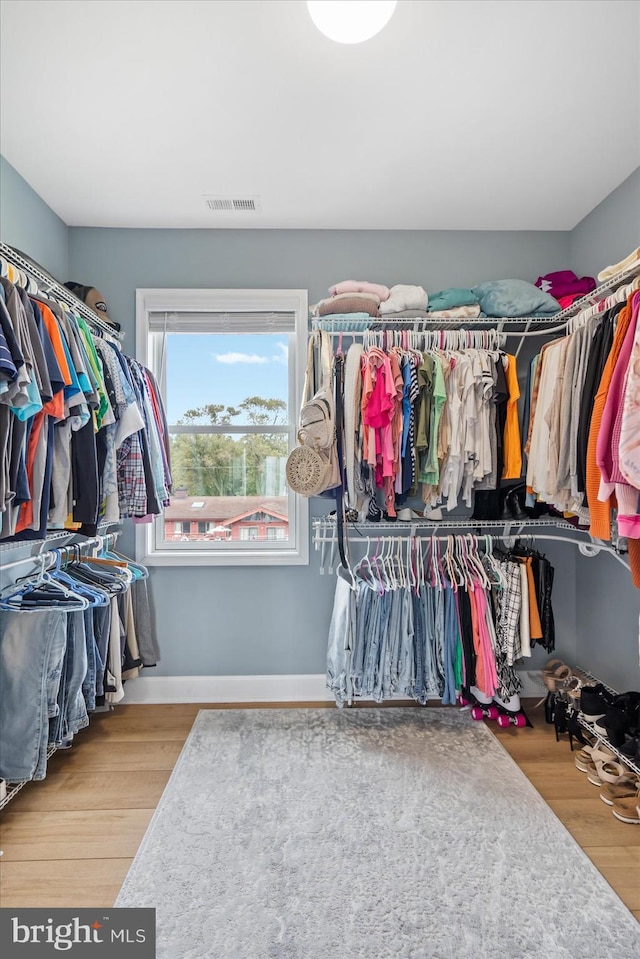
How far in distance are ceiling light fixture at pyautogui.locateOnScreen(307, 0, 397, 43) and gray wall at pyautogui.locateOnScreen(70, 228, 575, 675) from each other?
143cm

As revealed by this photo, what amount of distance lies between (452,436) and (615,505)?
77 cm

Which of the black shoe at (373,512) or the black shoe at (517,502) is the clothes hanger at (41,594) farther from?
the black shoe at (517,502)

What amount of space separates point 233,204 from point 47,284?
112cm

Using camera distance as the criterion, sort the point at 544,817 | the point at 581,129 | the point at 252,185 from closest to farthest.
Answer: the point at 544,817 → the point at 581,129 → the point at 252,185

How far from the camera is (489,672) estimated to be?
238cm

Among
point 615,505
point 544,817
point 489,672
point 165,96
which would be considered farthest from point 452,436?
point 165,96

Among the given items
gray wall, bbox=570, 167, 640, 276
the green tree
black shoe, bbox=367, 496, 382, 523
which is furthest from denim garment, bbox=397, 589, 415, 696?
gray wall, bbox=570, 167, 640, 276

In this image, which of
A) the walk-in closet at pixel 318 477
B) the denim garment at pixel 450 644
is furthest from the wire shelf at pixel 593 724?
the denim garment at pixel 450 644

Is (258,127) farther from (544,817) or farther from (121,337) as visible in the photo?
(544,817)

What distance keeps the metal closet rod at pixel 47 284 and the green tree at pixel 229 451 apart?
0.73 meters

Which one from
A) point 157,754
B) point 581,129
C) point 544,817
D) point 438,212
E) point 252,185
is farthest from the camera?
point 438,212

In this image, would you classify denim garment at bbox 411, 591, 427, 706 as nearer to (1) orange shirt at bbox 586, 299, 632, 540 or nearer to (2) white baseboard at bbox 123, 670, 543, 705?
(2) white baseboard at bbox 123, 670, 543, 705

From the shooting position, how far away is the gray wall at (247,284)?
2.82 metres

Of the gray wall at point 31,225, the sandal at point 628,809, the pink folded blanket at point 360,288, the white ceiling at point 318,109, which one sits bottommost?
the sandal at point 628,809
